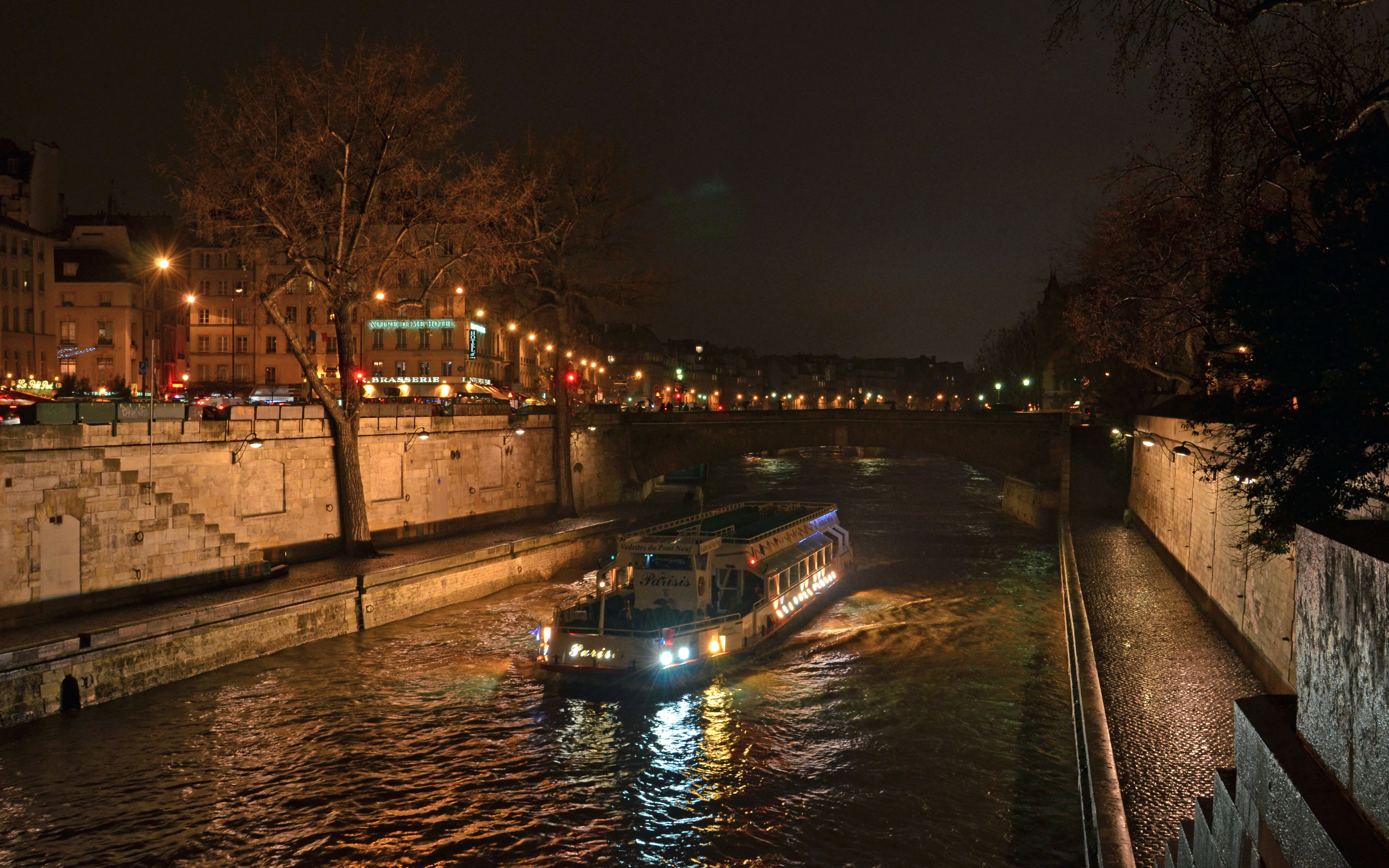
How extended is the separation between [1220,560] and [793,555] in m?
11.4

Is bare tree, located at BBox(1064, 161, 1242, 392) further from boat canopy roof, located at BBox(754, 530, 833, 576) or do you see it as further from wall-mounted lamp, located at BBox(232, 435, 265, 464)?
wall-mounted lamp, located at BBox(232, 435, 265, 464)

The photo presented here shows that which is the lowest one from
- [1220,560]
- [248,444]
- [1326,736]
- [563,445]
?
[1220,560]

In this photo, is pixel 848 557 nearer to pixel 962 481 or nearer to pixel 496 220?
pixel 496 220

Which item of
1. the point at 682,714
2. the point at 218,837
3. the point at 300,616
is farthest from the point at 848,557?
the point at 218,837

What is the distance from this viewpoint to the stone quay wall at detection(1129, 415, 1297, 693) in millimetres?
14828

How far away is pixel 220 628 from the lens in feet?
71.1


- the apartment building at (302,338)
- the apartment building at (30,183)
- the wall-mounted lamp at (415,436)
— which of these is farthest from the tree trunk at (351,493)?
the apartment building at (30,183)

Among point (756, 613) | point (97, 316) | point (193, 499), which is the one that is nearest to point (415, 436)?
point (193, 499)

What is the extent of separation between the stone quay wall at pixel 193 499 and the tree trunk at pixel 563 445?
15.5ft

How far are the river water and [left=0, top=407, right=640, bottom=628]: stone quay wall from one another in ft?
13.5

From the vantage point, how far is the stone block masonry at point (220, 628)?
1802cm

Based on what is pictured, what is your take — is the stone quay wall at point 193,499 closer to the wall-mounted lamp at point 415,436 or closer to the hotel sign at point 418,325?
the wall-mounted lamp at point 415,436

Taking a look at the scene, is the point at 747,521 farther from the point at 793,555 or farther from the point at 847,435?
the point at 847,435

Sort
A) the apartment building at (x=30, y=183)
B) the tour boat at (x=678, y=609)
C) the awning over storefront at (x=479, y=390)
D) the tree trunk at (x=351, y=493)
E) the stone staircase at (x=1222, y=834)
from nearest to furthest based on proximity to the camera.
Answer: the stone staircase at (x=1222, y=834)
the tour boat at (x=678, y=609)
the tree trunk at (x=351, y=493)
the awning over storefront at (x=479, y=390)
the apartment building at (x=30, y=183)
